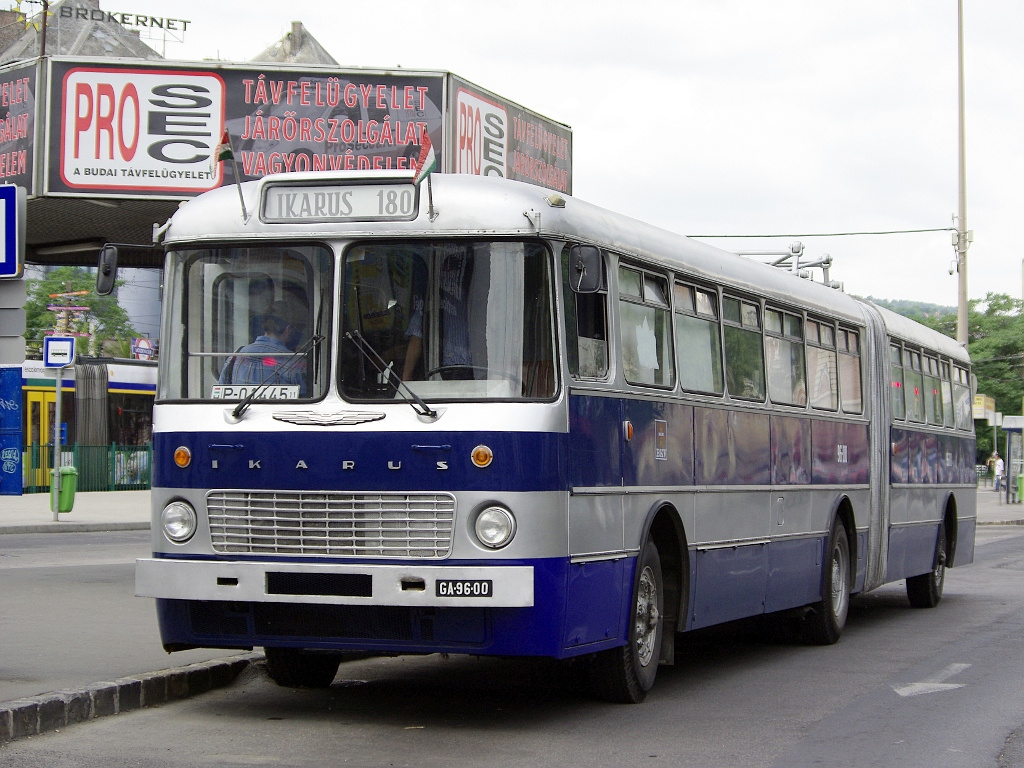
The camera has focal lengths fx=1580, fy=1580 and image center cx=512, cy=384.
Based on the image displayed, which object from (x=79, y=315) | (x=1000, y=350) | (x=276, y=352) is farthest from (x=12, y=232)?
(x=1000, y=350)

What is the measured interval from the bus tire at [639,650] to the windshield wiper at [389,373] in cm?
186

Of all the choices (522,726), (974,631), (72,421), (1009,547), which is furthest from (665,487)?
(72,421)

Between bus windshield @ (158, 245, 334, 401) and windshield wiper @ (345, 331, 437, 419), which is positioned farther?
bus windshield @ (158, 245, 334, 401)

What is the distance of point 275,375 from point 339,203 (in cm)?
100

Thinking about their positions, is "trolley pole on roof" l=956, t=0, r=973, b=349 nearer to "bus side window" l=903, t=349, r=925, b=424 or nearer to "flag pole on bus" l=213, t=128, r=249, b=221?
"bus side window" l=903, t=349, r=925, b=424

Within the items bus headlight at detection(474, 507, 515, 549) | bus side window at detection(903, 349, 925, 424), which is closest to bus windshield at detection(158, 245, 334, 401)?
bus headlight at detection(474, 507, 515, 549)

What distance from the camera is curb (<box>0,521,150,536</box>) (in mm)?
25188

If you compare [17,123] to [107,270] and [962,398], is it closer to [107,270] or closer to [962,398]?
[107,270]

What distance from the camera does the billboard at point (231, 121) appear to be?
19.9 meters

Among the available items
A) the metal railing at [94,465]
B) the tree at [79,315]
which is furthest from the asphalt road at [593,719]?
the tree at [79,315]

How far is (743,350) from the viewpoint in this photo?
1151cm

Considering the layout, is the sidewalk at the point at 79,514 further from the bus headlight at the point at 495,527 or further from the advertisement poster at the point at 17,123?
the bus headlight at the point at 495,527

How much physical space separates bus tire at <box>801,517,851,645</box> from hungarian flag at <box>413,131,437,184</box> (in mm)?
6274

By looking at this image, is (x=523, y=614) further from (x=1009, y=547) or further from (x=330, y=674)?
(x=1009, y=547)
